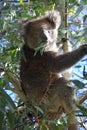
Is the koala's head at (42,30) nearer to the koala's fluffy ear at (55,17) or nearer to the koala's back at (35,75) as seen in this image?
the koala's fluffy ear at (55,17)

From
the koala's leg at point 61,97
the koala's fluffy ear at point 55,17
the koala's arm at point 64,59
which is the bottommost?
the koala's leg at point 61,97

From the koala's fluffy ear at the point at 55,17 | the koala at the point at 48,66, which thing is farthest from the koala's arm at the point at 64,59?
the koala's fluffy ear at the point at 55,17

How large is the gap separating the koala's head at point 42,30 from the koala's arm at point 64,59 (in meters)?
0.21

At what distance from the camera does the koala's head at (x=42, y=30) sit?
3754mm

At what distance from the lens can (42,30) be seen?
13.0 feet

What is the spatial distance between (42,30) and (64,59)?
0.66m

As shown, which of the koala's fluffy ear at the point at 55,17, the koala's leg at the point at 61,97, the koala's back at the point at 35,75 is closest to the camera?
the koala's leg at the point at 61,97

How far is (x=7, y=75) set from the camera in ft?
7.99

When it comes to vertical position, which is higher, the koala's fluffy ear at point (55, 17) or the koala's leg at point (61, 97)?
the koala's fluffy ear at point (55, 17)

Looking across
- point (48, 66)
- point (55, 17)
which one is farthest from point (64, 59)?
point (55, 17)

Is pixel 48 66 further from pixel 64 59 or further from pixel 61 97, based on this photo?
pixel 61 97

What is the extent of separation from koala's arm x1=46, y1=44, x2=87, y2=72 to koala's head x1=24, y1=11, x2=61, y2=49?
0.68ft

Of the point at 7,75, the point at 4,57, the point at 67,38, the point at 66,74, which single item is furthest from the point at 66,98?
the point at 7,75

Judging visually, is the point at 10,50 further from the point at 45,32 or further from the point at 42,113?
the point at 45,32
